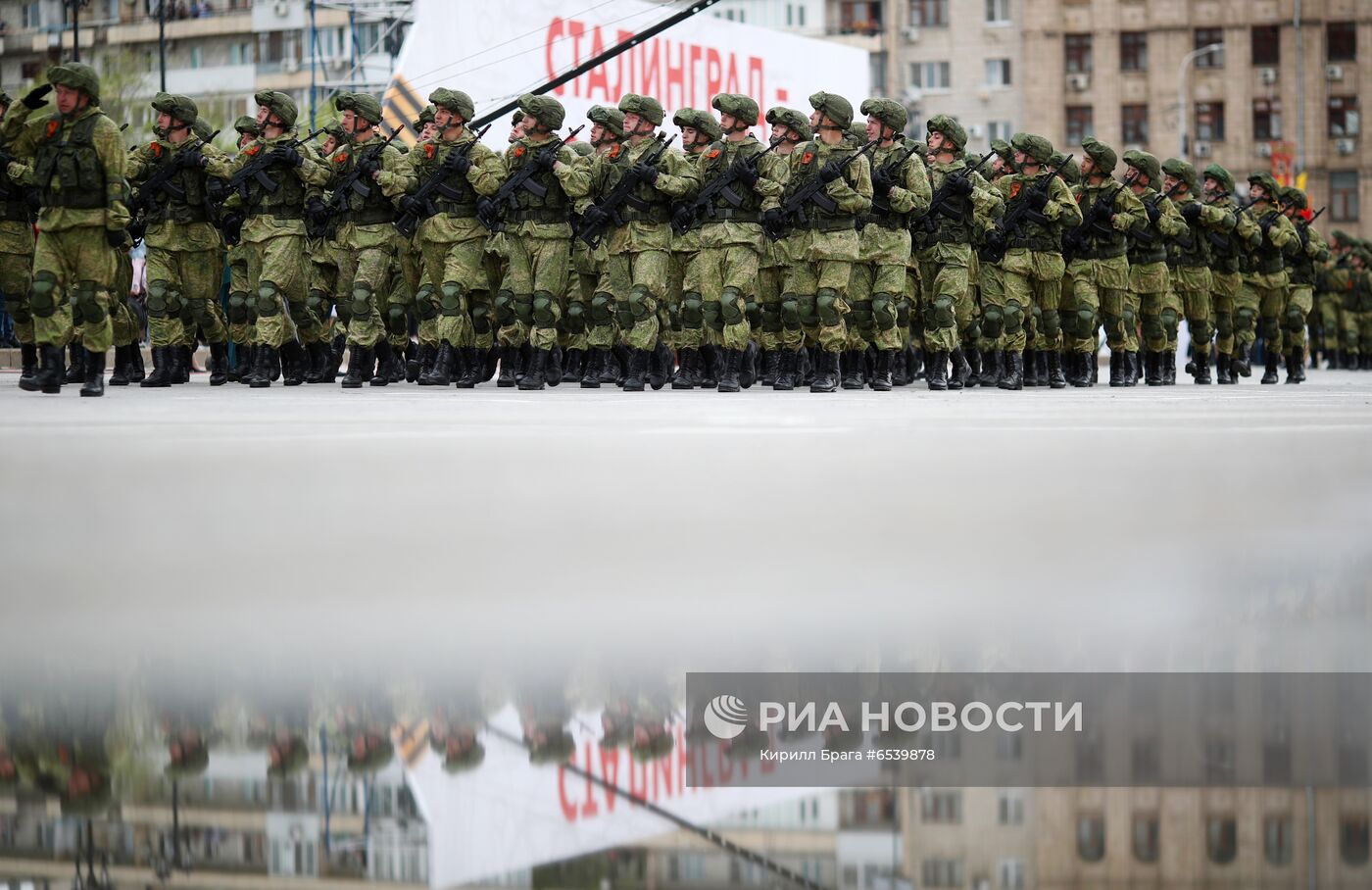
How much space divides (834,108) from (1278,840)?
10.3m

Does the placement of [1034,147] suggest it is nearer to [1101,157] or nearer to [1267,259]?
[1101,157]

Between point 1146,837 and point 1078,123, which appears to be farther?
point 1078,123

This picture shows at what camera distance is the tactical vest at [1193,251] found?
17938 mm

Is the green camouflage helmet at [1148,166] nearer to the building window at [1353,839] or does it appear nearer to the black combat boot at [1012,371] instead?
the black combat boot at [1012,371]

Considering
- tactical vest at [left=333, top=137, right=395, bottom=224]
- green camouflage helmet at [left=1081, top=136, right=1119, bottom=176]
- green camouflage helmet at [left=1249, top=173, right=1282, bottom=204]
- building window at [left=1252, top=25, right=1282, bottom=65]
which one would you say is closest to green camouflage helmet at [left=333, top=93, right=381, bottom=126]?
tactical vest at [left=333, top=137, right=395, bottom=224]

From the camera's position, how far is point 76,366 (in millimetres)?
14227

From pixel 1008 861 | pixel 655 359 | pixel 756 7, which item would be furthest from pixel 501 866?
pixel 756 7

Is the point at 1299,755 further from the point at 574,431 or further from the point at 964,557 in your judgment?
the point at 574,431

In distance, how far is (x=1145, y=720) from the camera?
4.75 meters

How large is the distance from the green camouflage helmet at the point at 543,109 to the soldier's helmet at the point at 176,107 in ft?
7.66

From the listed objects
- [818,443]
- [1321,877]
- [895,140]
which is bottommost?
[1321,877]

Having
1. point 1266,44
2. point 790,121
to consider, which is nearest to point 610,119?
point 790,121

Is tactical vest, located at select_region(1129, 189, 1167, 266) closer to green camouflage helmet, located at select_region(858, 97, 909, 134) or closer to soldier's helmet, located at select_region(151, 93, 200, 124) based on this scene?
green camouflage helmet, located at select_region(858, 97, 909, 134)

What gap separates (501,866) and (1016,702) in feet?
5.70
